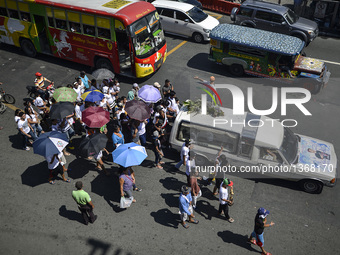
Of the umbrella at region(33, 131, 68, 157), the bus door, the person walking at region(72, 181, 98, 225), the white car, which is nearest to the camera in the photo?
the person walking at region(72, 181, 98, 225)

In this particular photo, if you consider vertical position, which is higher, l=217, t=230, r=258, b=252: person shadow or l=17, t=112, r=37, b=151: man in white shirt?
l=17, t=112, r=37, b=151: man in white shirt

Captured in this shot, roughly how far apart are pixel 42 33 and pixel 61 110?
7740 mm

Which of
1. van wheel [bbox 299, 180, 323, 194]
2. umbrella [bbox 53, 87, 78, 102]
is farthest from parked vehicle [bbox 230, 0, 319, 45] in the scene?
umbrella [bbox 53, 87, 78, 102]

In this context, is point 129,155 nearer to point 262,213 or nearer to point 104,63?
point 262,213

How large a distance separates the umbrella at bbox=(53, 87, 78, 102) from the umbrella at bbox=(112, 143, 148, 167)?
3347mm

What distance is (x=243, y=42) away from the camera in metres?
14.3

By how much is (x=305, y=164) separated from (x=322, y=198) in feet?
3.91

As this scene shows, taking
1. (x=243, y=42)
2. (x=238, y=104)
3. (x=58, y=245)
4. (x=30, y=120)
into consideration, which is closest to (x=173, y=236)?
(x=58, y=245)

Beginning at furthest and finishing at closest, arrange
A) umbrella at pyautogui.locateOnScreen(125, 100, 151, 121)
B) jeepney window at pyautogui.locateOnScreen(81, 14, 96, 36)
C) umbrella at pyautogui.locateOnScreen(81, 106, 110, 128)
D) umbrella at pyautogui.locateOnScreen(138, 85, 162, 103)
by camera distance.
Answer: jeepney window at pyautogui.locateOnScreen(81, 14, 96, 36), umbrella at pyautogui.locateOnScreen(138, 85, 162, 103), umbrella at pyautogui.locateOnScreen(125, 100, 151, 121), umbrella at pyautogui.locateOnScreen(81, 106, 110, 128)

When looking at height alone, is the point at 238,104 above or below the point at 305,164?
below

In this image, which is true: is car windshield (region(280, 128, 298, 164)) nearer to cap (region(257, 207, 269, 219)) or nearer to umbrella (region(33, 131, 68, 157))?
cap (region(257, 207, 269, 219))

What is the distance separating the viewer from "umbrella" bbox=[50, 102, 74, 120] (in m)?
10.2

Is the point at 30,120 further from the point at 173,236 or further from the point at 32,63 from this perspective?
the point at 32,63

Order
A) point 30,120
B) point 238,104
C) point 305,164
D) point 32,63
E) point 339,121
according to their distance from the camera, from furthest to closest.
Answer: point 32,63 → point 238,104 → point 339,121 → point 30,120 → point 305,164
